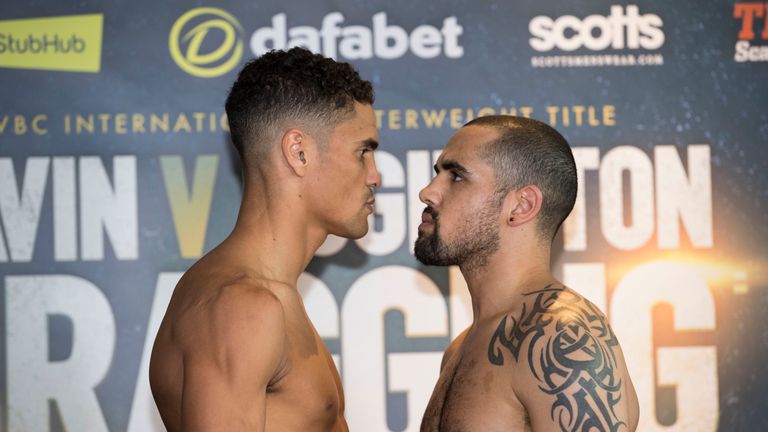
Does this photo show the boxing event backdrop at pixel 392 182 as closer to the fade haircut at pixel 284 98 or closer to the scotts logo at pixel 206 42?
the scotts logo at pixel 206 42

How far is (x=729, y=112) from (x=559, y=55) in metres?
0.61

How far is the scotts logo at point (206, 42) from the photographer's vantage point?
3191 mm

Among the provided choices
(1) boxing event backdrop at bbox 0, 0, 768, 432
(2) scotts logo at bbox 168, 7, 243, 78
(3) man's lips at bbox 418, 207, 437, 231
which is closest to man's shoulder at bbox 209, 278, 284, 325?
(3) man's lips at bbox 418, 207, 437, 231

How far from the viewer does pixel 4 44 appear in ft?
10.4

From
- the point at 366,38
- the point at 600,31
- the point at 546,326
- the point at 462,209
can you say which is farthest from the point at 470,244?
the point at 600,31

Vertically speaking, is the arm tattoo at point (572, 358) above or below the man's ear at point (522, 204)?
below

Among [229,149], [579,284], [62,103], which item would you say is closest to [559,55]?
[579,284]

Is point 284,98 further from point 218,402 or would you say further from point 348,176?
point 218,402

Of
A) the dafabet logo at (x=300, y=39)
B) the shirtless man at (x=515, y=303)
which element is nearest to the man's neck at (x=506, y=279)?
the shirtless man at (x=515, y=303)

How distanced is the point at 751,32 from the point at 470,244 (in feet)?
5.55

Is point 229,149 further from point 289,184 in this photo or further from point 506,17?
point 289,184

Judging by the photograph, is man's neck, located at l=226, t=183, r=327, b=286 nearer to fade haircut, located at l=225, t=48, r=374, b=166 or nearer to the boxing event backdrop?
fade haircut, located at l=225, t=48, r=374, b=166

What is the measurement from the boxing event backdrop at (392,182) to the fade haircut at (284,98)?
47.1 inches

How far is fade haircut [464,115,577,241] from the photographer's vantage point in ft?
6.83
